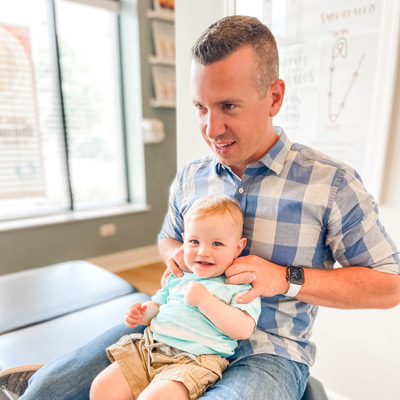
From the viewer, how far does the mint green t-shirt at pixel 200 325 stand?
813mm

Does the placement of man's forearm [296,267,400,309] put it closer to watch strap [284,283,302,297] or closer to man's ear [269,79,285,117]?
watch strap [284,283,302,297]

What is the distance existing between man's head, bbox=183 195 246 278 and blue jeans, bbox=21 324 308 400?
0.25 meters

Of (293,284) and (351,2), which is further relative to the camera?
(351,2)

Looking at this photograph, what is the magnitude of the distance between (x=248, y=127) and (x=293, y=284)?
415 mm

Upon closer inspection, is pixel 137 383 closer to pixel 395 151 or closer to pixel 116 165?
pixel 395 151

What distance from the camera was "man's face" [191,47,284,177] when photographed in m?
0.79

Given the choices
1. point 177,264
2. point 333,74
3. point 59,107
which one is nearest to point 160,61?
point 59,107

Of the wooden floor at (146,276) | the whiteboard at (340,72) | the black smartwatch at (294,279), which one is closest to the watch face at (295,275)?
the black smartwatch at (294,279)

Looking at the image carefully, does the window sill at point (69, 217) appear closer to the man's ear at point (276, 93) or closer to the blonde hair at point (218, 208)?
the blonde hair at point (218, 208)

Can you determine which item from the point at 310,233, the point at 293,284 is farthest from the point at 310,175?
the point at 293,284

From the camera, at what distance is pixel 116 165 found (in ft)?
11.7

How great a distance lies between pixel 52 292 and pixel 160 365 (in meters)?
1.07

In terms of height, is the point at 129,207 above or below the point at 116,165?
below

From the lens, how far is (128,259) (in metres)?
3.53
